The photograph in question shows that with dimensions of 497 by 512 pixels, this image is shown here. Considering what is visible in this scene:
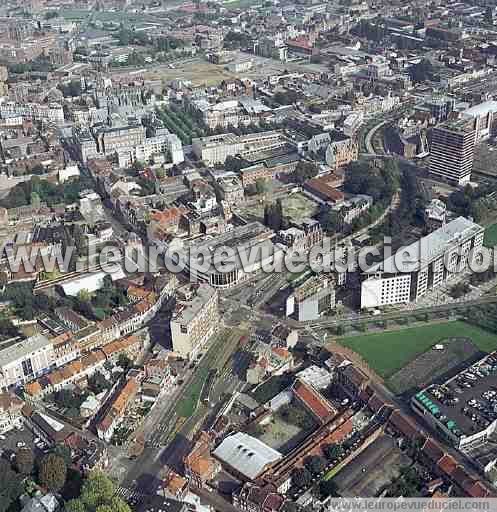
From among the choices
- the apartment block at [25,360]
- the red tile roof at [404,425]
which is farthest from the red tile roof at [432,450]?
the apartment block at [25,360]

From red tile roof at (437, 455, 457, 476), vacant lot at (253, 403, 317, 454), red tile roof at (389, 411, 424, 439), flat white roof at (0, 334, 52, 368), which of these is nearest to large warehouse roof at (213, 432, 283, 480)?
vacant lot at (253, 403, 317, 454)

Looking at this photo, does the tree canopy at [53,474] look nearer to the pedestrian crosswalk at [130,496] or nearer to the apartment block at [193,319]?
the pedestrian crosswalk at [130,496]

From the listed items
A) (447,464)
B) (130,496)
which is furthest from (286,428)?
(130,496)

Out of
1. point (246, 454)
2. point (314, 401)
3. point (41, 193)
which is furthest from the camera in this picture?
point (41, 193)

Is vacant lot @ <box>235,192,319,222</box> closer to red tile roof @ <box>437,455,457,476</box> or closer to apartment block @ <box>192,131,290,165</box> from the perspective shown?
apartment block @ <box>192,131,290,165</box>

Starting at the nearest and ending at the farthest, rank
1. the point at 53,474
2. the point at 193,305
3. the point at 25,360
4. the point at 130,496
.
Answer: the point at 130,496 < the point at 53,474 < the point at 25,360 < the point at 193,305

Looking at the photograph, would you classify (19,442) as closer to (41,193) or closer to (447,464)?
(447,464)

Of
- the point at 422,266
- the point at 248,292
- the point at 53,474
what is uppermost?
the point at 422,266
